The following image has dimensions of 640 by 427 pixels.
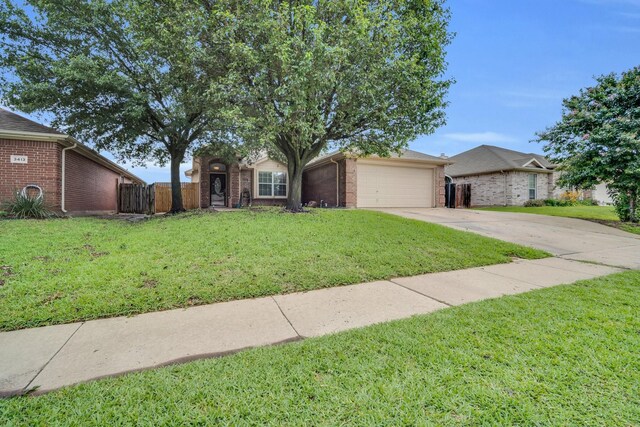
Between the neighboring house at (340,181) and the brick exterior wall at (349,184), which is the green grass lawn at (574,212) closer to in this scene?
the neighboring house at (340,181)

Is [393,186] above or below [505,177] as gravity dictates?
below

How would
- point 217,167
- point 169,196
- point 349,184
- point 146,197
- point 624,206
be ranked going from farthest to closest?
point 217,167 < point 169,196 < point 146,197 < point 349,184 < point 624,206

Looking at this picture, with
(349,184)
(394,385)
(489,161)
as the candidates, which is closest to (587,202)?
(489,161)

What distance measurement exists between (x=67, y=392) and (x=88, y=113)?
12203 mm

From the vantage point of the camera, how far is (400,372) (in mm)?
2105

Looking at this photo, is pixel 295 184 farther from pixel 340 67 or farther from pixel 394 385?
pixel 394 385

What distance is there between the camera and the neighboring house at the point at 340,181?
15.5 m

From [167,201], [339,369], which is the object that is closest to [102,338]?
[339,369]

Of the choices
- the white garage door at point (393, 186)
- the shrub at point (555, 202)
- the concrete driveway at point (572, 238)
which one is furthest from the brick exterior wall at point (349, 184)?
the shrub at point (555, 202)

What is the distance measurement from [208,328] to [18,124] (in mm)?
12879

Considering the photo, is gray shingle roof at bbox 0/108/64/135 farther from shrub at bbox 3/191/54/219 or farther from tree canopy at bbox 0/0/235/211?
shrub at bbox 3/191/54/219

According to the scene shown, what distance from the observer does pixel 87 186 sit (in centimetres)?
1340

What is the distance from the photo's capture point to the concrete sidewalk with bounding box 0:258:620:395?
7.52 ft

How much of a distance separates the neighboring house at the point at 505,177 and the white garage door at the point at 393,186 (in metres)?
7.22
